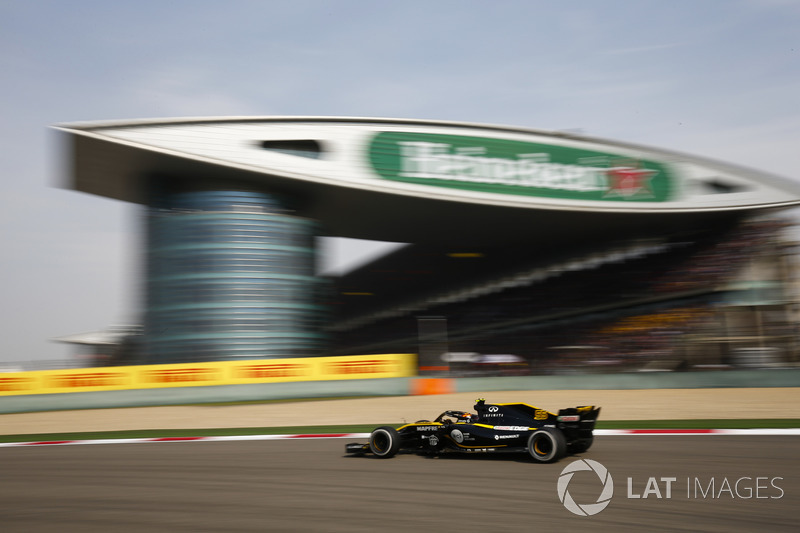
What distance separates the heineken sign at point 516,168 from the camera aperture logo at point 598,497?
19906mm

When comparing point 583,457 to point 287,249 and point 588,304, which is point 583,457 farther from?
point 588,304

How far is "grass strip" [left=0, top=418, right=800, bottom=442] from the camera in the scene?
12180mm

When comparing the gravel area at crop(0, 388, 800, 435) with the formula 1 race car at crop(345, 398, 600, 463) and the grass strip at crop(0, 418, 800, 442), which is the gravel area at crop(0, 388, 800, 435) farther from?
the formula 1 race car at crop(345, 398, 600, 463)

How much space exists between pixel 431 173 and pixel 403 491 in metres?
21.4

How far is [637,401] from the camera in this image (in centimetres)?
1719

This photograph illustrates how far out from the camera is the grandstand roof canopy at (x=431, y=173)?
25.5 metres

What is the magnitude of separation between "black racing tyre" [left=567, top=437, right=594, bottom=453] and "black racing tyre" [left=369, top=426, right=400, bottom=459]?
213cm

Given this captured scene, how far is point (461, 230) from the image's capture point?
106ft

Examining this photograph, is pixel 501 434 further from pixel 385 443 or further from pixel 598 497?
pixel 598 497

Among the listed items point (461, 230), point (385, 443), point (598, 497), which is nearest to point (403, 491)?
point (598, 497)

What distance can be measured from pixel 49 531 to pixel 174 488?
1.80 m

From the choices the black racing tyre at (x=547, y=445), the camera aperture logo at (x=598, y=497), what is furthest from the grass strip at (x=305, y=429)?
the camera aperture logo at (x=598, y=497)
